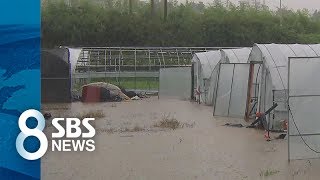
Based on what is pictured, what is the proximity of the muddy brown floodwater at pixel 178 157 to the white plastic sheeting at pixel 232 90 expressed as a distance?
6.70ft

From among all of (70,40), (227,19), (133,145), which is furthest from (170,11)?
(133,145)

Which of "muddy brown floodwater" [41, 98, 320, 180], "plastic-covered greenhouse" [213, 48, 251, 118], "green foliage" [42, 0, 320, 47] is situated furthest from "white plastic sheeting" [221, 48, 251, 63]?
"green foliage" [42, 0, 320, 47]

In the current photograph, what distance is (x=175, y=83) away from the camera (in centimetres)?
3169

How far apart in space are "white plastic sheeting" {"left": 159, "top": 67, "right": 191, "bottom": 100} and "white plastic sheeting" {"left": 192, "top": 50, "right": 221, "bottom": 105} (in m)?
1.25

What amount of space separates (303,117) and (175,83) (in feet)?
66.1

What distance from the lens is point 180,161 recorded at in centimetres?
1118

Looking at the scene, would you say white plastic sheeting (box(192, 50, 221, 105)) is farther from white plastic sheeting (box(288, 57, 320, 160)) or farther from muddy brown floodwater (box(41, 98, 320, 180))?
white plastic sheeting (box(288, 57, 320, 160))

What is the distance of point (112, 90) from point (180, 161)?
19.4 metres

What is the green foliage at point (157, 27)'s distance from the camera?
53.5 meters

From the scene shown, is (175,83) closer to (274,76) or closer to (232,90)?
(232,90)

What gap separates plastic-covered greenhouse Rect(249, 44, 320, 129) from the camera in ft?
53.1

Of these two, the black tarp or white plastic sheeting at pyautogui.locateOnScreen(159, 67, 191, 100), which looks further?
white plastic sheeting at pyautogui.locateOnScreen(159, 67, 191, 100)

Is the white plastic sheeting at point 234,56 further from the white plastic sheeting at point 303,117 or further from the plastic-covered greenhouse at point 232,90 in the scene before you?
the white plastic sheeting at point 303,117

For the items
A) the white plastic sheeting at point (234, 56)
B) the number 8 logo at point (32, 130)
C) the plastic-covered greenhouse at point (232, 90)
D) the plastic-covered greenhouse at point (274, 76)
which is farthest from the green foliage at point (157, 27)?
the number 8 logo at point (32, 130)
